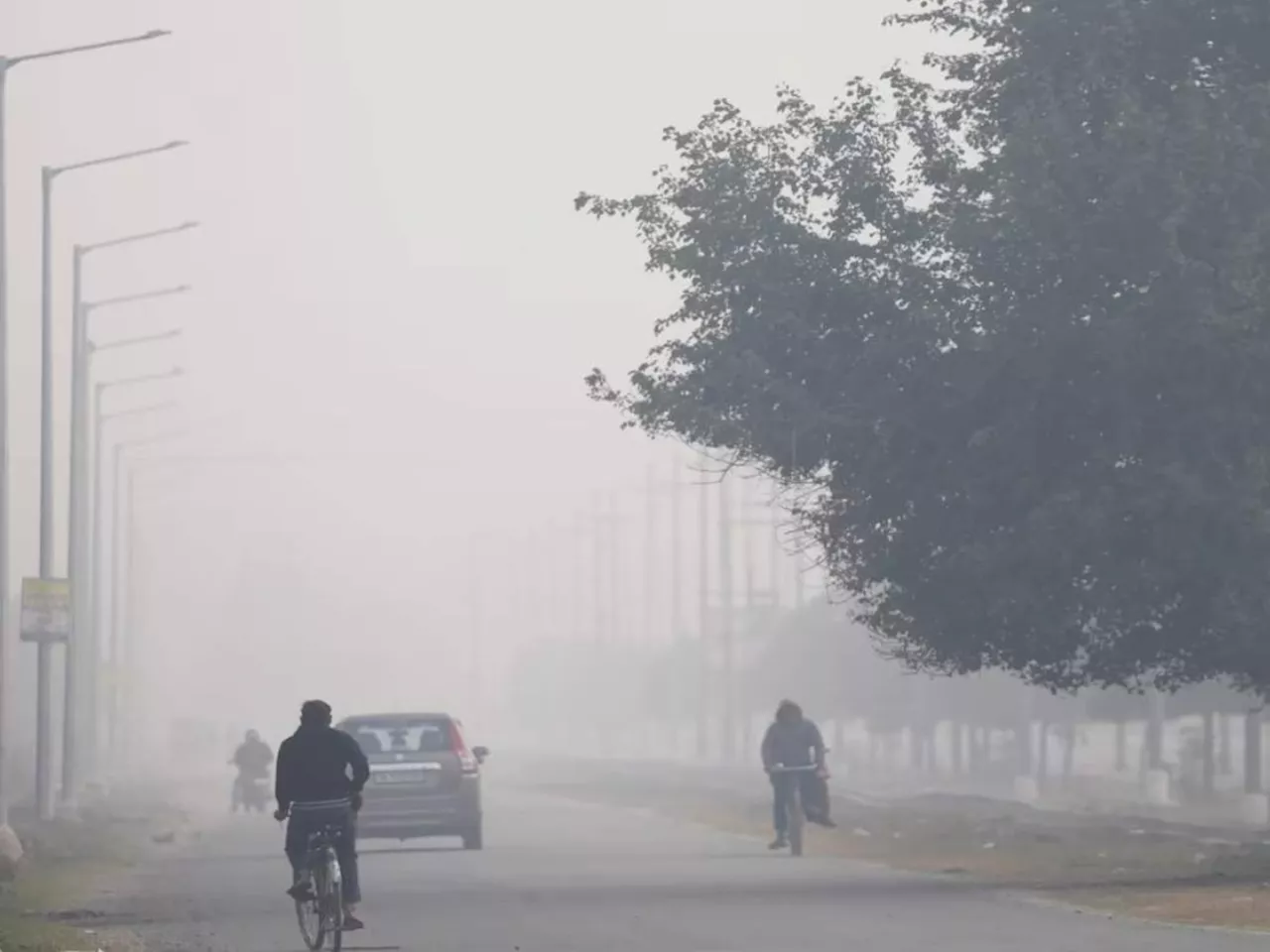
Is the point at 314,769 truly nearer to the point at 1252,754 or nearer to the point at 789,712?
the point at 789,712

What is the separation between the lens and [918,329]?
26.6 meters

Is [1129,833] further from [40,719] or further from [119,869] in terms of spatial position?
[40,719]

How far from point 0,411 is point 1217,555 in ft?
52.1

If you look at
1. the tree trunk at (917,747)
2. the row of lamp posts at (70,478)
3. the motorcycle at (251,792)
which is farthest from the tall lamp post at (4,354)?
the tree trunk at (917,747)

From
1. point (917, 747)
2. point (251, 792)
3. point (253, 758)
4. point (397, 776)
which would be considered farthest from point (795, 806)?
point (917, 747)

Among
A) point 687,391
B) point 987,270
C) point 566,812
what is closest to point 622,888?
point 687,391

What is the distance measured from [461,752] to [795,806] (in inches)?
199

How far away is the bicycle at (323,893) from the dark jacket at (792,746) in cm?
1600

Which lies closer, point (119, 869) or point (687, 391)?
point (687, 391)

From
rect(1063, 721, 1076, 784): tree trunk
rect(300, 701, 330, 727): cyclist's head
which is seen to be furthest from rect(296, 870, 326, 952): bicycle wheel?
rect(1063, 721, 1076, 784): tree trunk

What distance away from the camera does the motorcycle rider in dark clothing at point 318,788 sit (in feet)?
63.8

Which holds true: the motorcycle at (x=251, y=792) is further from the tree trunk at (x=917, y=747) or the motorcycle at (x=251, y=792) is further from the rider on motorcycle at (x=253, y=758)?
the tree trunk at (x=917, y=747)

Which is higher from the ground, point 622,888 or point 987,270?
point 987,270

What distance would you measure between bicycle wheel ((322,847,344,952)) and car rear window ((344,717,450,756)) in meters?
19.4
